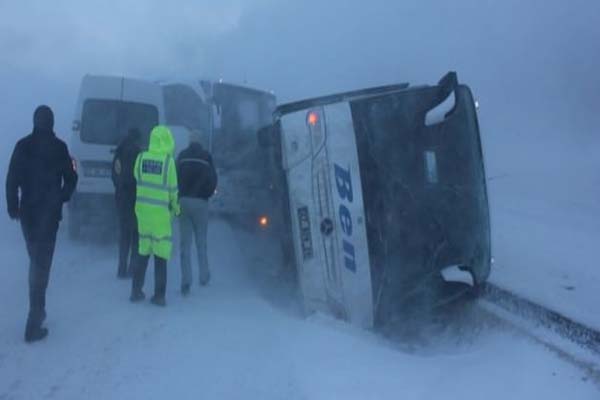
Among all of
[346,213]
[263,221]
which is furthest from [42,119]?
[263,221]

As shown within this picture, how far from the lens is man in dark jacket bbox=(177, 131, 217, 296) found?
7.88m

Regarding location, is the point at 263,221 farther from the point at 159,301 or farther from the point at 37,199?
the point at 37,199

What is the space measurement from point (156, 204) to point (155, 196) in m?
0.08

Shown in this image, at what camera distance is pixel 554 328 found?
6.16m

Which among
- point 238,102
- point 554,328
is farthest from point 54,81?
point 554,328

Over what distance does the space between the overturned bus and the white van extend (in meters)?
4.67

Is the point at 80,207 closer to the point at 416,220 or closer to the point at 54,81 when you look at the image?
the point at 416,220

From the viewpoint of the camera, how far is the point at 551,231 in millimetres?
11352

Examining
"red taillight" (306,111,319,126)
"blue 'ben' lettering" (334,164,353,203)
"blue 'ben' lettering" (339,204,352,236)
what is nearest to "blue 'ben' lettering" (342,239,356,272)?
"blue 'ben' lettering" (339,204,352,236)

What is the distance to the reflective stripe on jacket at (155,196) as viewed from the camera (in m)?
7.05

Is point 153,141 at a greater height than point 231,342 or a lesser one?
greater

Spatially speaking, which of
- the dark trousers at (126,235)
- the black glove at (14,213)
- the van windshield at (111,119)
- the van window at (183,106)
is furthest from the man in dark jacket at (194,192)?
the van window at (183,106)

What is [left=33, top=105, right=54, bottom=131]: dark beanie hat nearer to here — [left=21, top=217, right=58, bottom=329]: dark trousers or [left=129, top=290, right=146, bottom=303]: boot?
[left=21, top=217, right=58, bottom=329]: dark trousers

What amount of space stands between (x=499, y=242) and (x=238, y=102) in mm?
5262
